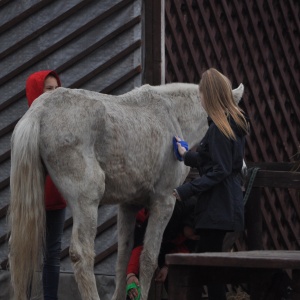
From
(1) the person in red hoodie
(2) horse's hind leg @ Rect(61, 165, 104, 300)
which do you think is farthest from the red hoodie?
(2) horse's hind leg @ Rect(61, 165, 104, 300)

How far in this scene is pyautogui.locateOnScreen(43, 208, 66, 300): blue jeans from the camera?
20.4 ft

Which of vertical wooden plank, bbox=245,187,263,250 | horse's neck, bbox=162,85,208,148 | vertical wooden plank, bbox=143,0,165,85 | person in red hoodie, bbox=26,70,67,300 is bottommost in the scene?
vertical wooden plank, bbox=245,187,263,250

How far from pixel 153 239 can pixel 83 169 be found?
74 cm

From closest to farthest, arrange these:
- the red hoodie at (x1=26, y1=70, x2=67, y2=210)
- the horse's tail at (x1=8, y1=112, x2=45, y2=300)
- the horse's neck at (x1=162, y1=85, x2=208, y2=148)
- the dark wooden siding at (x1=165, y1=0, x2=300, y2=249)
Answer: the horse's tail at (x1=8, y1=112, x2=45, y2=300) < the red hoodie at (x1=26, y1=70, x2=67, y2=210) < the horse's neck at (x1=162, y1=85, x2=208, y2=148) < the dark wooden siding at (x1=165, y1=0, x2=300, y2=249)

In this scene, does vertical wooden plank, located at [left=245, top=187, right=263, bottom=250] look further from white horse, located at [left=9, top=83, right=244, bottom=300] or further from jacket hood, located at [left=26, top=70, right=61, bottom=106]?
jacket hood, located at [left=26, top=70, right=61, bottom=106]

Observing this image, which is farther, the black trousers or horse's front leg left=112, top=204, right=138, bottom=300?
horse's front leg left=112, top=204, right=138, bottom=300

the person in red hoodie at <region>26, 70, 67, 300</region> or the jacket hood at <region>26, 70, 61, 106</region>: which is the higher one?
the jacket hood at <region>26, 70, 61, 106</region>

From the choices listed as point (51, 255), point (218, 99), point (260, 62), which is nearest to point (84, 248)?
point (51, 255)

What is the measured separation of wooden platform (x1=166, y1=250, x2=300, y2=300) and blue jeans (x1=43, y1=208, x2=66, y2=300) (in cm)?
150

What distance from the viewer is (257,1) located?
381 inches

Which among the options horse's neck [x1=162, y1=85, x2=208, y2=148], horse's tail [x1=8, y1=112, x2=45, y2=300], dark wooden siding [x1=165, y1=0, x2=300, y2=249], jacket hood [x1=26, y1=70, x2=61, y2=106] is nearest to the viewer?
horse's tail [x1=8, y1=112, x2=45, y2=300]

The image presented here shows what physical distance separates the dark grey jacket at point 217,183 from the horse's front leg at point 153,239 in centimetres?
29

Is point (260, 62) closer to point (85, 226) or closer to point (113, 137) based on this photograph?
point (113, 137)

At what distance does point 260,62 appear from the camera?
9.76 m
